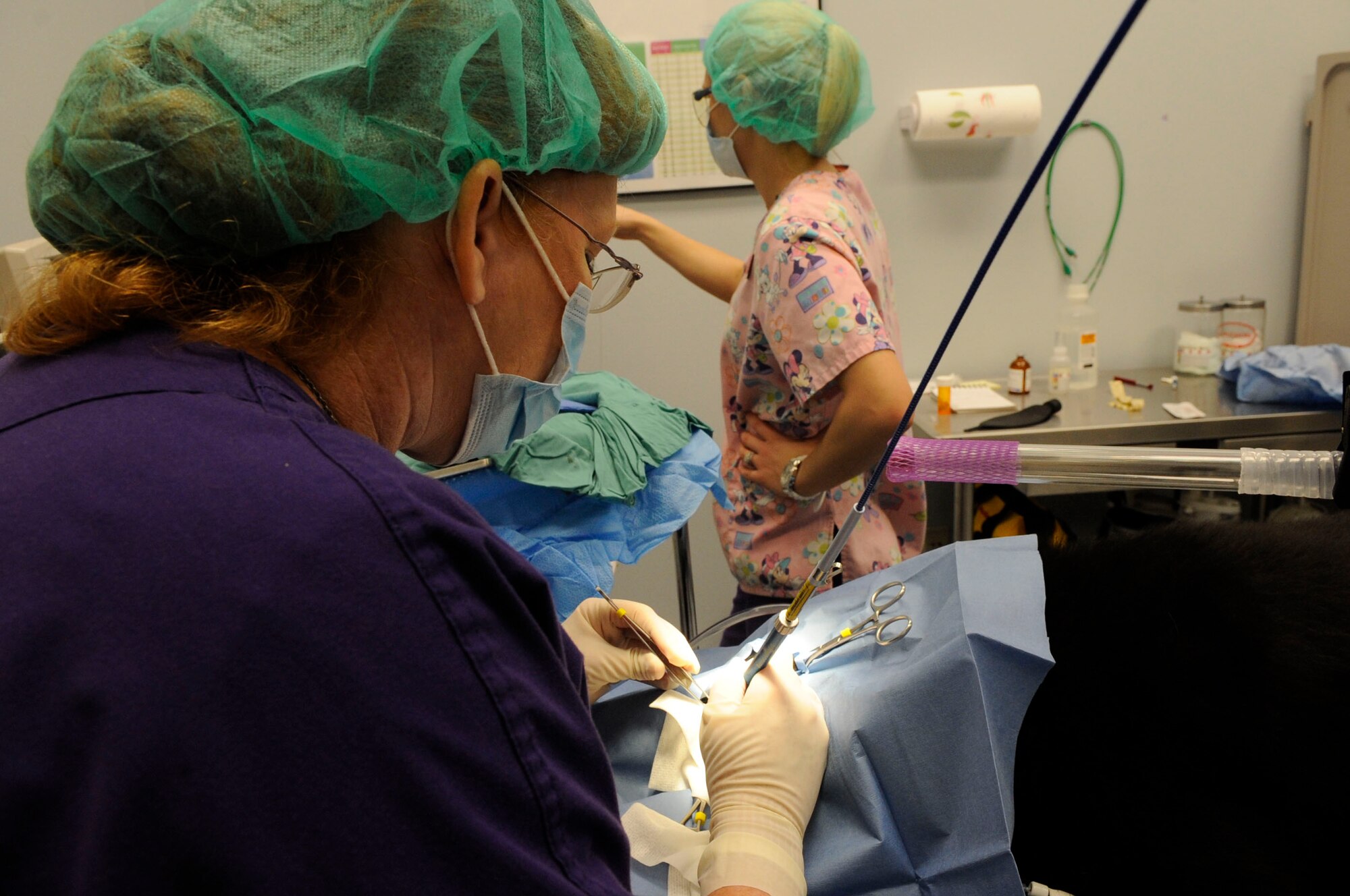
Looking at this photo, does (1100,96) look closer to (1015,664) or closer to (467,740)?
(1015,664)

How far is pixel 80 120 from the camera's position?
1.94ft

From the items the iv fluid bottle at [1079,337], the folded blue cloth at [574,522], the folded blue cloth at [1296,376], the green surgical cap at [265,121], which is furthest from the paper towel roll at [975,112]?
the green surgical cap at [265,121]

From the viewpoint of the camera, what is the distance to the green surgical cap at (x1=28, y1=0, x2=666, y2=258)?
584 mm

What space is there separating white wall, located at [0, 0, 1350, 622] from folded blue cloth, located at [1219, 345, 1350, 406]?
1.65 feet

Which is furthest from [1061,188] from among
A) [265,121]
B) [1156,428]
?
[265,121]

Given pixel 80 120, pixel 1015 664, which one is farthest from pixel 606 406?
pixel 80 120

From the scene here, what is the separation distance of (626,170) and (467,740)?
552mm

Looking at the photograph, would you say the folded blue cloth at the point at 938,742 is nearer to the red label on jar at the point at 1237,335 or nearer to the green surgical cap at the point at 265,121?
the green surgical cap at the point at 265,121

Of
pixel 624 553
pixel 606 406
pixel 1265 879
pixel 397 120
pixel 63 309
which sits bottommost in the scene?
pixel 1265 879

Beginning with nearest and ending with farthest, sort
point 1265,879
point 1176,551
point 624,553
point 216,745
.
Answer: point 216,745 < point 1265,879 < point 1176,551 < point 624,553

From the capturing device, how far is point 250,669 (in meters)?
0.45

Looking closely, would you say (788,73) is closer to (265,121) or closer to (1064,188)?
(265,121)

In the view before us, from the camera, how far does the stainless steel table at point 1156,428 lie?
214 centimetres

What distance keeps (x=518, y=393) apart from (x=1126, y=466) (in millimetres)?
583
